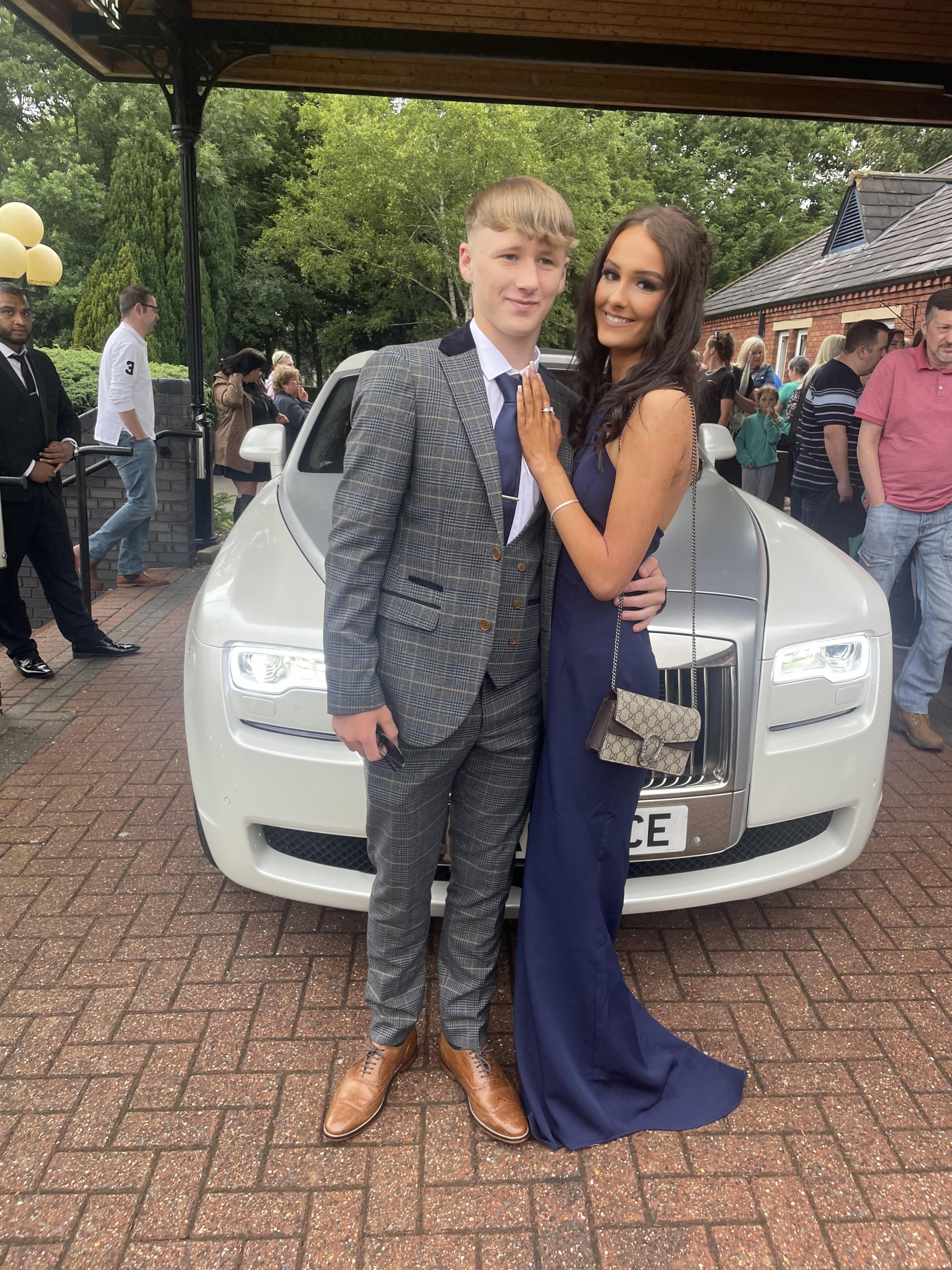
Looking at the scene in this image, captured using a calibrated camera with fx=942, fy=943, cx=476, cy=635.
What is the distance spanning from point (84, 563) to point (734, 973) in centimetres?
466

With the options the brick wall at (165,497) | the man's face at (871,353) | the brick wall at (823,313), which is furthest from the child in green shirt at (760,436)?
the brick wall at (165,497)

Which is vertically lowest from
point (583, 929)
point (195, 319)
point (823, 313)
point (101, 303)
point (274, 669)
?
point (583, 929)

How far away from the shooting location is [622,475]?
175 cm

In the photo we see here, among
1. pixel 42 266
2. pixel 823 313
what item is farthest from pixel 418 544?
pixel 823 313

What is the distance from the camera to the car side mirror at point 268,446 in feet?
12.9

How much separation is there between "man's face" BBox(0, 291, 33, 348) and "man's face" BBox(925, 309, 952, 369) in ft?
14.1

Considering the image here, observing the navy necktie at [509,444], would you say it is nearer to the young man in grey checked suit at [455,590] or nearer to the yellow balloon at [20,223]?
the young man in grey checked suit at [455,590]

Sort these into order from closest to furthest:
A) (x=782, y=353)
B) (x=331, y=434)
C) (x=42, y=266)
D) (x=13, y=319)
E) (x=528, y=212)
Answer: (x=528, y=212) < (x=331, y=434) < (x=13, y=319) < (x=42, y=266) < (x=782, y=353)

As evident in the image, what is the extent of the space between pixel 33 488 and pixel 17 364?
2.07 ft

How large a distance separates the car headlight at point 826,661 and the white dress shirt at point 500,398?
102 cm

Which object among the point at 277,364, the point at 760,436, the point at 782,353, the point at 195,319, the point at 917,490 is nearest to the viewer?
the point at 917,490

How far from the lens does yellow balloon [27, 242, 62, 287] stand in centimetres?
1664

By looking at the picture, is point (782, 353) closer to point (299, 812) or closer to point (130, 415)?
point (130, 415)

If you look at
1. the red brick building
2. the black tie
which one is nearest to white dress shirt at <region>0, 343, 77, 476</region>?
the black tie
